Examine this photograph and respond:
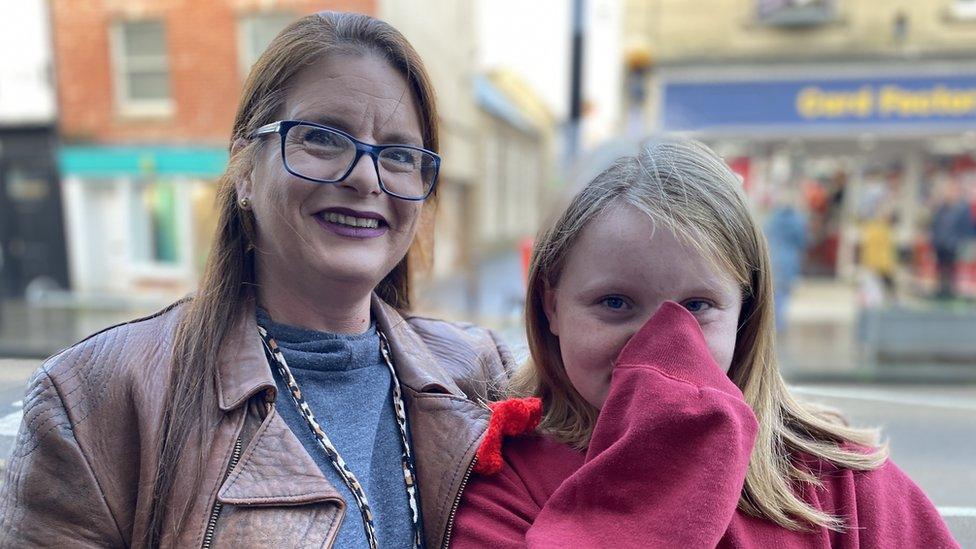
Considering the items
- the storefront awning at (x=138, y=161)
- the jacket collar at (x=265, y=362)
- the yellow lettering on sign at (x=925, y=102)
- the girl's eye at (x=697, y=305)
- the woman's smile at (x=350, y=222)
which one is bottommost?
the jacket collar at (x=265, y=362)

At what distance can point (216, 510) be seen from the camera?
3.71 feet

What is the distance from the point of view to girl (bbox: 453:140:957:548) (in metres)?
1.03

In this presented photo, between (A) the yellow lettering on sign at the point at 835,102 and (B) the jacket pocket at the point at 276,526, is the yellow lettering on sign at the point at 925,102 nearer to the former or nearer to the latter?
(A) the yellow lettering on sign at the point at 835,102

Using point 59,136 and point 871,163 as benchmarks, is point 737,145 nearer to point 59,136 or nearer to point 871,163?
point 871,163

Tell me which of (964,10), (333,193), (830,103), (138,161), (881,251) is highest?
(964,10)

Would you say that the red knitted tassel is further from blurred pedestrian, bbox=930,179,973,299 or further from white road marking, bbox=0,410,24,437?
blurred pedestrian, bbox=930,179,973,299

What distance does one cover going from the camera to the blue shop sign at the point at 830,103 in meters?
10.9

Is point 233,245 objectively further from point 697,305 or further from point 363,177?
point 697,305

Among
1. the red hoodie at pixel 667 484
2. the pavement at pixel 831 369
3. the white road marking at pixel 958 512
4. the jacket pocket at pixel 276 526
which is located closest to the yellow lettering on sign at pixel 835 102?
the pavement at pixel 831 369

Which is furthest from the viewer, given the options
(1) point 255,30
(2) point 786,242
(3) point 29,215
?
(3) point 29,215

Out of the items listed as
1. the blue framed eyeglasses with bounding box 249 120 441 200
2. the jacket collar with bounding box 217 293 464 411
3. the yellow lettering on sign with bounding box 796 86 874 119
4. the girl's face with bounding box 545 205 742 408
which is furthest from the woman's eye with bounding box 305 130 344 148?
the yellow lettering on sign with bounding box 796 86 874 119

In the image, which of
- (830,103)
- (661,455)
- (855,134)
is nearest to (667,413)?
(661,455)

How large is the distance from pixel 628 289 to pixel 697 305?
0.13 meters

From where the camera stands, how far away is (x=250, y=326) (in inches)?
52.8
